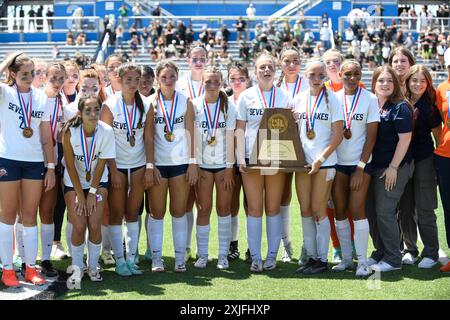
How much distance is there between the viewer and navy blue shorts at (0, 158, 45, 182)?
5797 millimetres

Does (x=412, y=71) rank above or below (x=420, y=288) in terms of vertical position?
above

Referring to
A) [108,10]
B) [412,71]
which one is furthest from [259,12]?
[412,71]

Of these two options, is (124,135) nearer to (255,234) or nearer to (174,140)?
(174,140)

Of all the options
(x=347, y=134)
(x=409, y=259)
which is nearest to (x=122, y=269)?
(x=347, y=134)

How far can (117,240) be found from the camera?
20.5ft

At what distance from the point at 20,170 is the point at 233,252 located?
2.30 m

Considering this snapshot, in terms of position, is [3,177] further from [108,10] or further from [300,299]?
[108,10]

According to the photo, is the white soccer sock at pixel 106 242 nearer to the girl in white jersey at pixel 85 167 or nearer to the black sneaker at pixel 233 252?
the girl in white jersey at pixel 85 167

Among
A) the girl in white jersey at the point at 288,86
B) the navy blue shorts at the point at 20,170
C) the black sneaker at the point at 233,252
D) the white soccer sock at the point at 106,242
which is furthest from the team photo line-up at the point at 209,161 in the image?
the black sneaker at the point at 233,252

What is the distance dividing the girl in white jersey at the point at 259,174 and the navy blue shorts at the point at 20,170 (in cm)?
178

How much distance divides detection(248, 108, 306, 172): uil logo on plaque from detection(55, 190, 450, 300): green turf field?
1007 millimetres

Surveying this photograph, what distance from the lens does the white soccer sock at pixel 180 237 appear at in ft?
20.8
